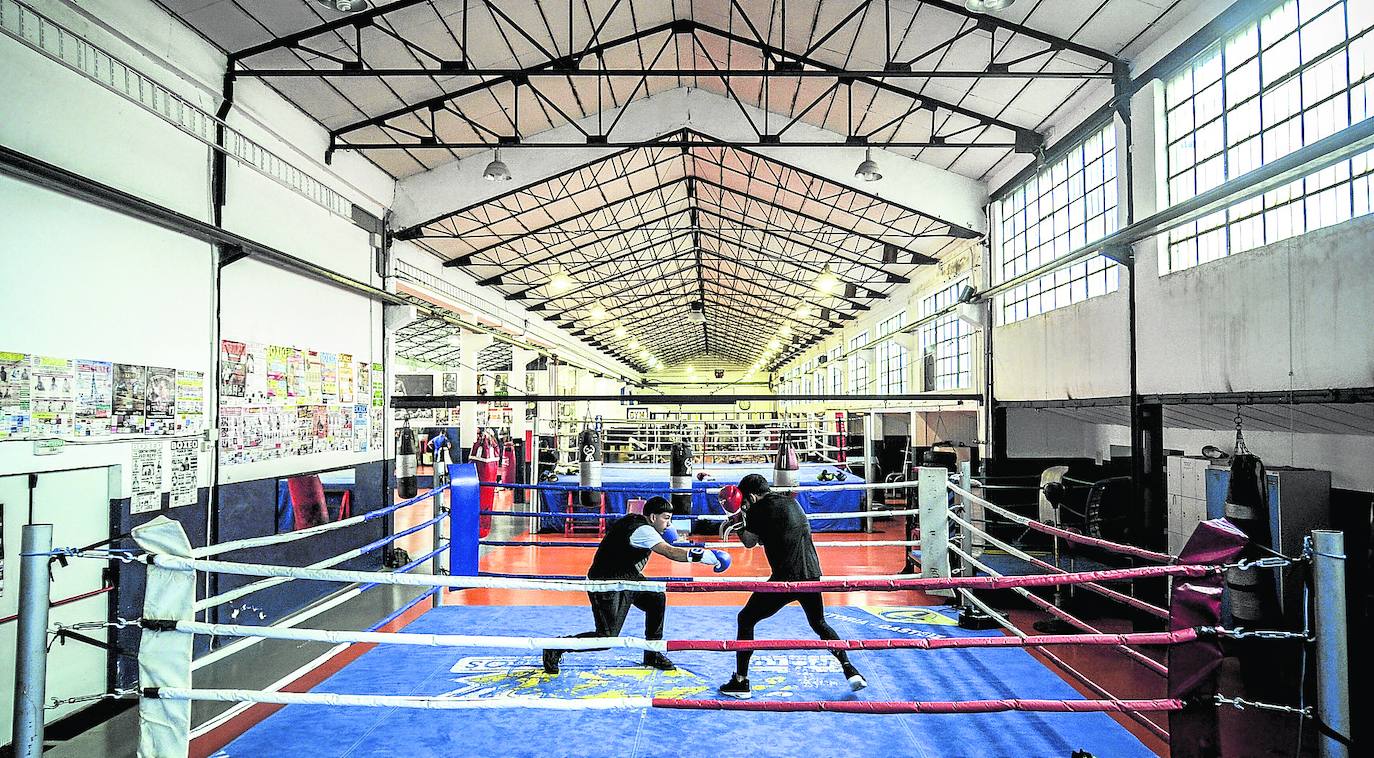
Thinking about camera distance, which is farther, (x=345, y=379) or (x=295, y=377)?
(x=345, y=379)

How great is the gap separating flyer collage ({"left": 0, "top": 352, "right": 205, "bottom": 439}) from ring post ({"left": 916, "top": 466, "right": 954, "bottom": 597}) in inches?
258

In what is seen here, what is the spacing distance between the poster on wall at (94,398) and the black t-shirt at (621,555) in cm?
413

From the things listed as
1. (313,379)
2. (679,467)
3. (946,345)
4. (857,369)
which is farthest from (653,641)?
(857,369)

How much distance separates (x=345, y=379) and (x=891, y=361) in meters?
15.4

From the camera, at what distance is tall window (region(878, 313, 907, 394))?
19.0 m

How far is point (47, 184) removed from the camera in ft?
16.5

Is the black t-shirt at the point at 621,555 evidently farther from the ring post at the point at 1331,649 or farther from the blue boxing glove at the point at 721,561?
the ring post at the point at 1331,649

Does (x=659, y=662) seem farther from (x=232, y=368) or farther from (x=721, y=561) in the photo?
(x=232, y=368)

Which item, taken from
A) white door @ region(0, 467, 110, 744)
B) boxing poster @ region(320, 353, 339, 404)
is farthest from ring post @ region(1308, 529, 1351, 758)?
boxing poster @ region(320, 353, 339, 404)

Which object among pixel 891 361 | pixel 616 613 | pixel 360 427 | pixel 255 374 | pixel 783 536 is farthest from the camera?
pixel 891 361

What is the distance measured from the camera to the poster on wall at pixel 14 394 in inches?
186

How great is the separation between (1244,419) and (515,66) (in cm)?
978

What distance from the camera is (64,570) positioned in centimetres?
507

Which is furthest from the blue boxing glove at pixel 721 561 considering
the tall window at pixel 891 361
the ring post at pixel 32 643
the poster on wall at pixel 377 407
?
the tall window at pixel 891 361
